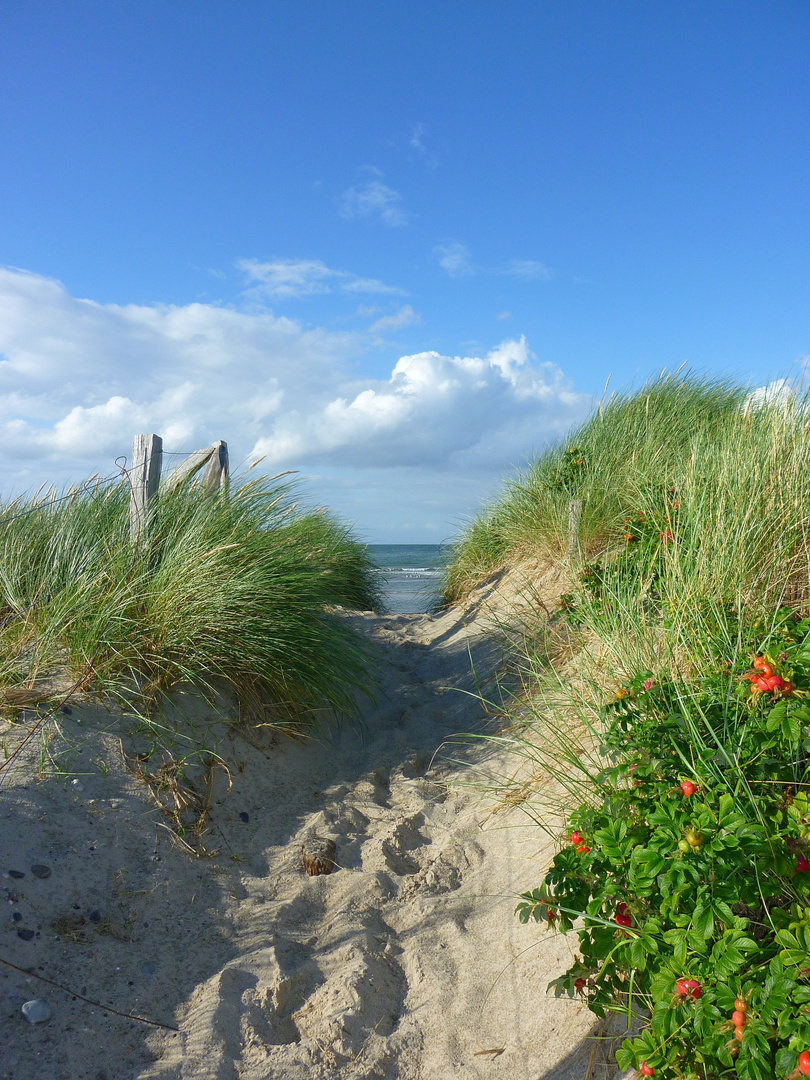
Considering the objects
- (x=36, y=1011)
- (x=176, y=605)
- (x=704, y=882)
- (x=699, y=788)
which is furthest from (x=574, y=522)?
(x=36, y=1011)

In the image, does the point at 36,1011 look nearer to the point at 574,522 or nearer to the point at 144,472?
the point at 144,472

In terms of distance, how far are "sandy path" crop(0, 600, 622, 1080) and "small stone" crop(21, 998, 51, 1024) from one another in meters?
0.03

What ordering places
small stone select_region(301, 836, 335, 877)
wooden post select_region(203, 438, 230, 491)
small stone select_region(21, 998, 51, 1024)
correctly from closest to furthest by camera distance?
1. small stone select_region(21, 998, 51, 1024)
2. small stone select_region(301, 836, 335, 877)
3. wooden post select_region(203, 438, 230, 491)

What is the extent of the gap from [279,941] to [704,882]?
1.76m

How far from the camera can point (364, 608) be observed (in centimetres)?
898

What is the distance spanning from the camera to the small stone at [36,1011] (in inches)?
84.3

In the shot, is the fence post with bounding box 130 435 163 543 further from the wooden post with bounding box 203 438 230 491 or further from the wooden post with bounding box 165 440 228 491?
the wooden post with bounding box 203 438 230 491

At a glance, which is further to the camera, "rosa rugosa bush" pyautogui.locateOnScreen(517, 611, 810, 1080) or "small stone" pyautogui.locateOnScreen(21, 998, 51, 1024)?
"small stone" pyautogui.locateOnScreen(21, 998, 51, 1024)

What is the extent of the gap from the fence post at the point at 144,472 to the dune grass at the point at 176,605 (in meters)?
0.11

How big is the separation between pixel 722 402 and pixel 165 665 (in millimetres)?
7559

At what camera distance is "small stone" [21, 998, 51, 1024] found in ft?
7.02

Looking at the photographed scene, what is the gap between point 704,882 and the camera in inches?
67.5

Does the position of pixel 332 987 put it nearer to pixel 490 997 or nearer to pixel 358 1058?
pixel 358 1058

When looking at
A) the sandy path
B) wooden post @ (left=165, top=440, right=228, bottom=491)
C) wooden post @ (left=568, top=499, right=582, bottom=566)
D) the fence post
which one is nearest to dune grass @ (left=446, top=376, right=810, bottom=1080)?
the sandy path
